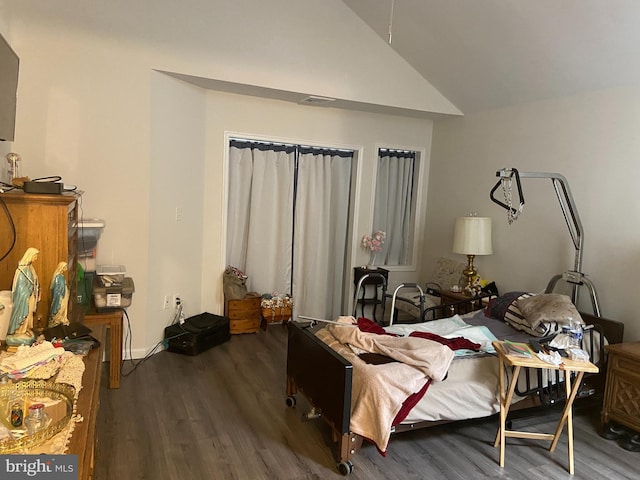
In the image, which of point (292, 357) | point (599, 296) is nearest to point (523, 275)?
point (599, 296)

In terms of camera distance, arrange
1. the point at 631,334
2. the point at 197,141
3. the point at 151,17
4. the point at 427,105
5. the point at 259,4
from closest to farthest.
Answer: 1. the point at 631,334
2. the point at 151,17
3. the point at 259,4
4. the point at 197,141
5. the point at 427,105

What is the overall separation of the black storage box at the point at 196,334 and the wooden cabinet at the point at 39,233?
1750mm

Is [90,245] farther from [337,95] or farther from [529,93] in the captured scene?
[529,93]

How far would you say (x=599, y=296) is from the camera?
3.72 meters

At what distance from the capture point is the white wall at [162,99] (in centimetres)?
354

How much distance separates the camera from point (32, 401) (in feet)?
5.24

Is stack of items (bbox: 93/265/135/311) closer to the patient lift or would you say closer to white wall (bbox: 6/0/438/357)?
white wall (bbox: 6/0/438/357)

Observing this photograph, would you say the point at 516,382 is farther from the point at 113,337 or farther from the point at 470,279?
the point at 113,337

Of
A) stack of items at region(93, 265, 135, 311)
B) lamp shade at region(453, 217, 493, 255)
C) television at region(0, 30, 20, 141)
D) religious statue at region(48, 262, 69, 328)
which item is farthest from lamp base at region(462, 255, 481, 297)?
television at region(0, 30, 20, 141)

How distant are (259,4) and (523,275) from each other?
3.31m

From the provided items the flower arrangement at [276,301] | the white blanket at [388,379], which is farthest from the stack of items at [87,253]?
the white blanket at [388,379]
